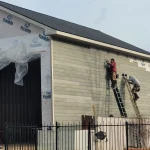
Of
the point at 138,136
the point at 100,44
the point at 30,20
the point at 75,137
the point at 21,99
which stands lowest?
the point at 138,136

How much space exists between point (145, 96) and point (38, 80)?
7.94m

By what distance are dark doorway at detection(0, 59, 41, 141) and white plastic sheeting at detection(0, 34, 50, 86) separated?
177 centimetres

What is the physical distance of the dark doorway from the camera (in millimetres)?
→ 20578

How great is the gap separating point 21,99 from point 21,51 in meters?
3.22

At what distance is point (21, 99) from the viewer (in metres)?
20.8

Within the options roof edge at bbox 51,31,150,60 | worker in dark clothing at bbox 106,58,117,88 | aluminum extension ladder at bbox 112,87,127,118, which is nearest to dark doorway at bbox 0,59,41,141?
roof edge at bbox 51,31,150,60

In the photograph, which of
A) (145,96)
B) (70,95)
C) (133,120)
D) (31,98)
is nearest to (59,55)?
(70,95)

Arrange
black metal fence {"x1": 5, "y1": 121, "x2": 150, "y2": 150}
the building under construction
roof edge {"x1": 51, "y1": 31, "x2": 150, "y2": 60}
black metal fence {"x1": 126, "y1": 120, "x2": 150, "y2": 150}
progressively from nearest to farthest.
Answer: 1. black metal fence {"x1": 5, "y1": 121, "x2": 150, "y2": 150}
2. the building under construction
3. roof edge {"x1": 51, "y1": 31, "x2": 150, "y2": 60}
4. black metal fence {"x1": 126, "y1": 120, "x2": 150, "y2": 150}

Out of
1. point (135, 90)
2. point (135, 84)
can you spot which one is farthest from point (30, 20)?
point (135, 90)

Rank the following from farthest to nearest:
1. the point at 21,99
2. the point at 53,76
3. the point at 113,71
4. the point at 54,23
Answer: the point at 113,71 < the point at 21,99 < the point at 54,23 < the point at 53,76

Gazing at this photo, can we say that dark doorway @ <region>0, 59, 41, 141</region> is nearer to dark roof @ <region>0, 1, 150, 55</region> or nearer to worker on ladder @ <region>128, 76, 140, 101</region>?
dark roof @ <region>0, 1, 150, 55</region>

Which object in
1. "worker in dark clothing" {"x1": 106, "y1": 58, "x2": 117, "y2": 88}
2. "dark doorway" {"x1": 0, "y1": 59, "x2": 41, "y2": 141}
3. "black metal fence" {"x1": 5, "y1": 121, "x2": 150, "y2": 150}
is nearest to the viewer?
"black metal fence" {"x1": 5, "y1": 121, "x2": 150, "y2": 150}

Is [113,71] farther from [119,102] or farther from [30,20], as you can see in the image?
[30,20]

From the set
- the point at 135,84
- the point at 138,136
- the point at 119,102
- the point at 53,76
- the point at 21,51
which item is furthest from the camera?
the point at 135,84
